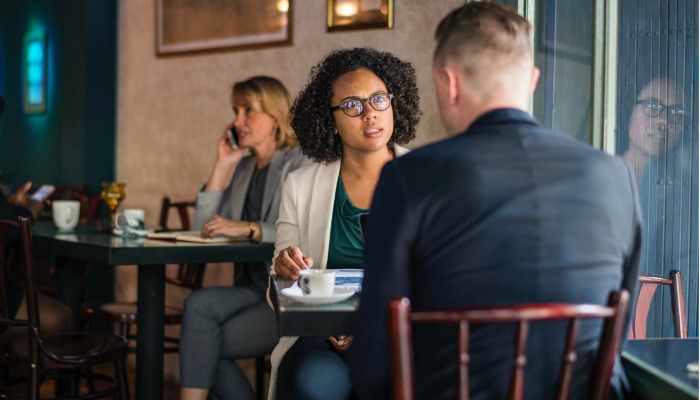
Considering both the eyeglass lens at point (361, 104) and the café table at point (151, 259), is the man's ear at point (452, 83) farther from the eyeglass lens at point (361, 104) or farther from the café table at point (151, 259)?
the café table at point (151, 259)

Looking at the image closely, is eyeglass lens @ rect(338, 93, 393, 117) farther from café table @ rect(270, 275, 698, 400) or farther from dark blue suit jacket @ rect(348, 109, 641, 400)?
dark blue suit jacket @ rect(348, 109, 641, 400)

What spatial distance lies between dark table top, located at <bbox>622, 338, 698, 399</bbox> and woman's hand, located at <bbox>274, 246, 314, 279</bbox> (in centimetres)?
89

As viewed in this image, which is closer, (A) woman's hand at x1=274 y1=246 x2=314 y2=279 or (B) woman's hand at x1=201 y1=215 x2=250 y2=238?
(A) woman's hand at x1=274 y1=246 x2=314 y2=279

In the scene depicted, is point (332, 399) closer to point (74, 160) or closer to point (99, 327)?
point (99, 327)

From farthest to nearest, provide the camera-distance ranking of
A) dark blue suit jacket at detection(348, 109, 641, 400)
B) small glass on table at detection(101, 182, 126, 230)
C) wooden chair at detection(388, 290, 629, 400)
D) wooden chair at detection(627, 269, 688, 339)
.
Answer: small glass on table at detection(101, 182, 126, 230), wooden chair at detection(627, 269, 688, 339), dark blue suit jacket at detection(348, 109, 641, 400), wooden chair at detection(388, 290, 629, 400)

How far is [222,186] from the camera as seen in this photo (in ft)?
12.6

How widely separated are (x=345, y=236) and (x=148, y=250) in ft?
2.62

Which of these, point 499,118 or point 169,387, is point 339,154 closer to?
point 499,118

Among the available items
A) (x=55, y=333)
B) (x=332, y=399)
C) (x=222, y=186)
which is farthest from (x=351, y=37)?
Result: (x=332, y=399)

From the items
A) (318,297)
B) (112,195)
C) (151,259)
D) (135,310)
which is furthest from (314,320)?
(135,310)

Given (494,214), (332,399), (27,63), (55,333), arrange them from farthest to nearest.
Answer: (27,63) < (55,333) < (332,399) < (494,214)

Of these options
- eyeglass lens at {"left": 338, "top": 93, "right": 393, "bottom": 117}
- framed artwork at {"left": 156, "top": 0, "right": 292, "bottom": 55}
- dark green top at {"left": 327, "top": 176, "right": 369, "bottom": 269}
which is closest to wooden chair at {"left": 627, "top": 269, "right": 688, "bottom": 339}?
dark green top at {"left": 327, "top": 176, "right": 369, "bottom": 269}

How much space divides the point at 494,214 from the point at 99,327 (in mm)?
4395

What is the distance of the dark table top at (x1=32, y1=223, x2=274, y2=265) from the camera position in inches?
115
